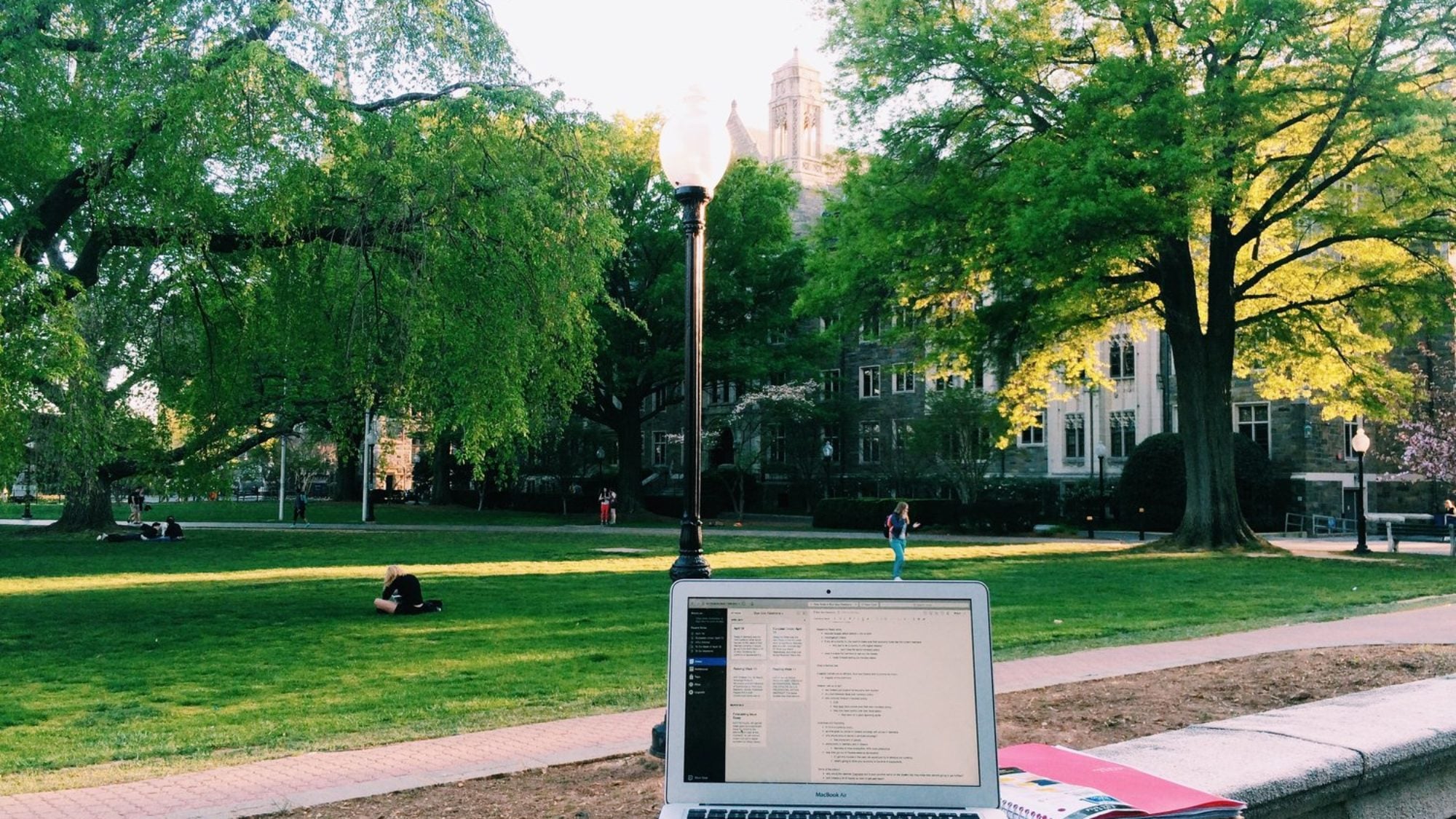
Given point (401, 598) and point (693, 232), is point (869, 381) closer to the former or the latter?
point (401, 598)

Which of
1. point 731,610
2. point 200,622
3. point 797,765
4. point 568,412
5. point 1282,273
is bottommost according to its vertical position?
point 200,622

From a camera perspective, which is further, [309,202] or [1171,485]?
[1171,485]

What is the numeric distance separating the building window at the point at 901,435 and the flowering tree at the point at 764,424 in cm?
350

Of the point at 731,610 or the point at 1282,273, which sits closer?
the point at 731,610

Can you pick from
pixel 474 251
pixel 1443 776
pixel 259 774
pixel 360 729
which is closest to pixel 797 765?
pixel 1443 776

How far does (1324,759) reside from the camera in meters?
4.07

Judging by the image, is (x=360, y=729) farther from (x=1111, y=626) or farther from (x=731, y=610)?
(x=1111, y=626)

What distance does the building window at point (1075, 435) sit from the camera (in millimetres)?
50000

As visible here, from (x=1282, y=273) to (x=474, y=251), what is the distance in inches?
970

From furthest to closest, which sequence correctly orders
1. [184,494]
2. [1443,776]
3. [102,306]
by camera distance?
1. [184,494]
2. [102,306]
3. [1443,776]

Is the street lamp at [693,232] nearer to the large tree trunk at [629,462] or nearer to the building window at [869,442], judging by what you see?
the large tree trunk at [629,462]

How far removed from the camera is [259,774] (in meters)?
6.91

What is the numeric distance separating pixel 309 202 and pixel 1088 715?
9997 mm

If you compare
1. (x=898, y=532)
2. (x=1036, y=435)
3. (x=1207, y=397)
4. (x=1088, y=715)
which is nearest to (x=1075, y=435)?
(x=1036, y=435)
